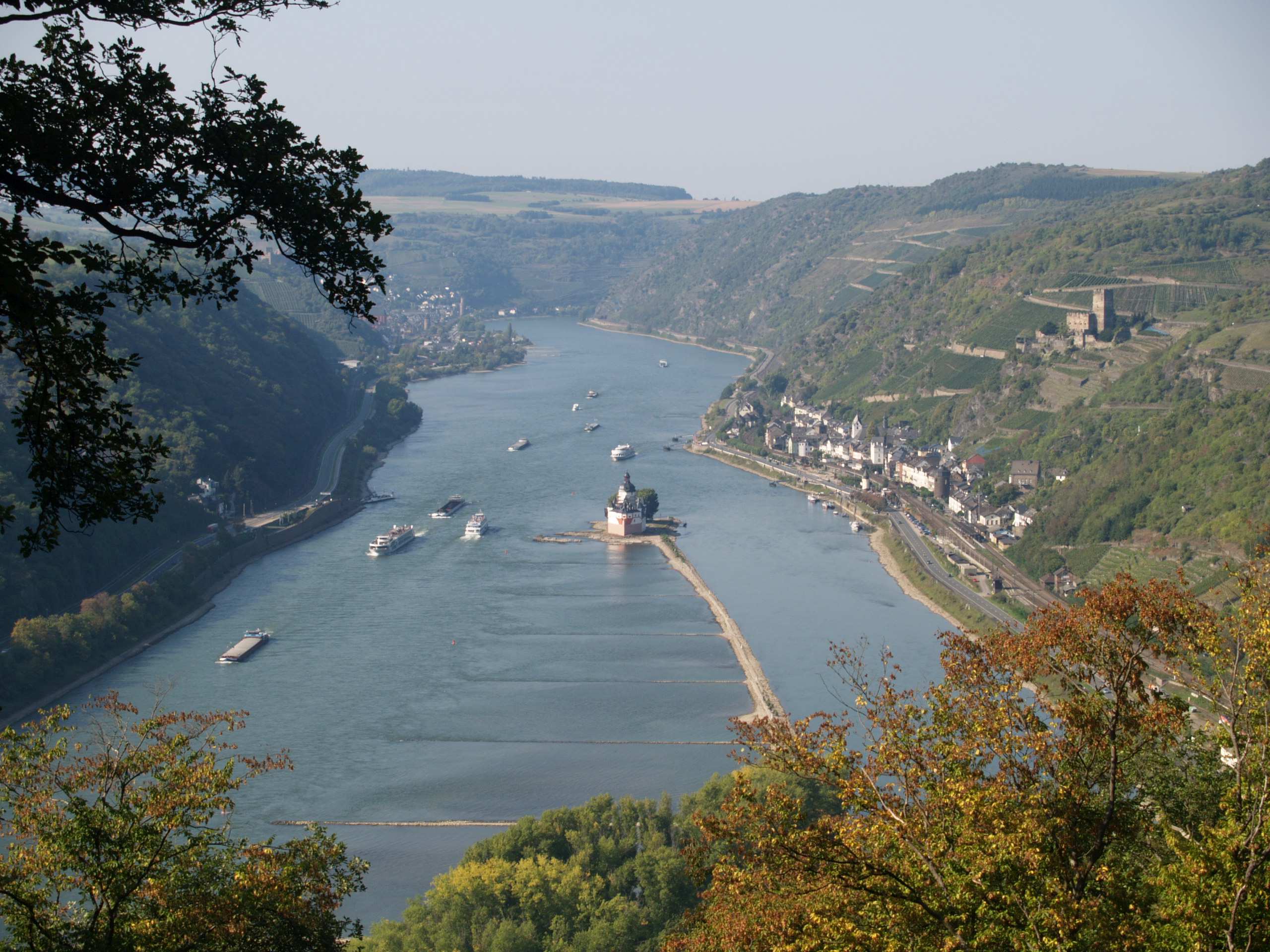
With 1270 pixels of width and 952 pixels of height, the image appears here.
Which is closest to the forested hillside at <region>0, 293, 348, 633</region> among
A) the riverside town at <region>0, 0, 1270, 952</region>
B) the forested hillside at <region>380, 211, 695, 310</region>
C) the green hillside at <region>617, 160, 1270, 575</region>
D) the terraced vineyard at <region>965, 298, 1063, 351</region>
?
the riverside town at <region>0, 0, 1270, 952</region>

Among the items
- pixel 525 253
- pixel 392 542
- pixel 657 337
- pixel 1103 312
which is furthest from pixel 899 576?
pixel 525 253

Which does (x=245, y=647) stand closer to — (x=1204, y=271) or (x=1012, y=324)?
(x=1012, y=324)

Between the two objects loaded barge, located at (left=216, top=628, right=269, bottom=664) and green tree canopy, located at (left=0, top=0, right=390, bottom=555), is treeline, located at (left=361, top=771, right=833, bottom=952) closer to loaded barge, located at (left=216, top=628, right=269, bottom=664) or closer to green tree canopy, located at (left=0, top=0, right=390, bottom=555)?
green tree canopy, located at (left=0, top=0, right=390, bottom=555)

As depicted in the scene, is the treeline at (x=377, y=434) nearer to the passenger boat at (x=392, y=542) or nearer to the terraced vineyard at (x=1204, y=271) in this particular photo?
the passenger boat at (x=392, y=542)

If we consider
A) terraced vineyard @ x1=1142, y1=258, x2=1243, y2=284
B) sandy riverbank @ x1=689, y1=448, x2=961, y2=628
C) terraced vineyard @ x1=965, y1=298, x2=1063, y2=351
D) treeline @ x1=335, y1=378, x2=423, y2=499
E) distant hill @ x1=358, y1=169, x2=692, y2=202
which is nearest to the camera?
sandy riverbank @ x1=689, y1=448, x2=961, y2=628

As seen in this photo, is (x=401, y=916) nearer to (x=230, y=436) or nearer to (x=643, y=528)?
(x=643, y=528)

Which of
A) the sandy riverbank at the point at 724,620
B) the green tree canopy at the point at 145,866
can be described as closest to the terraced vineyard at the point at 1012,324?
the sandy riverbank at the point at 724,620
